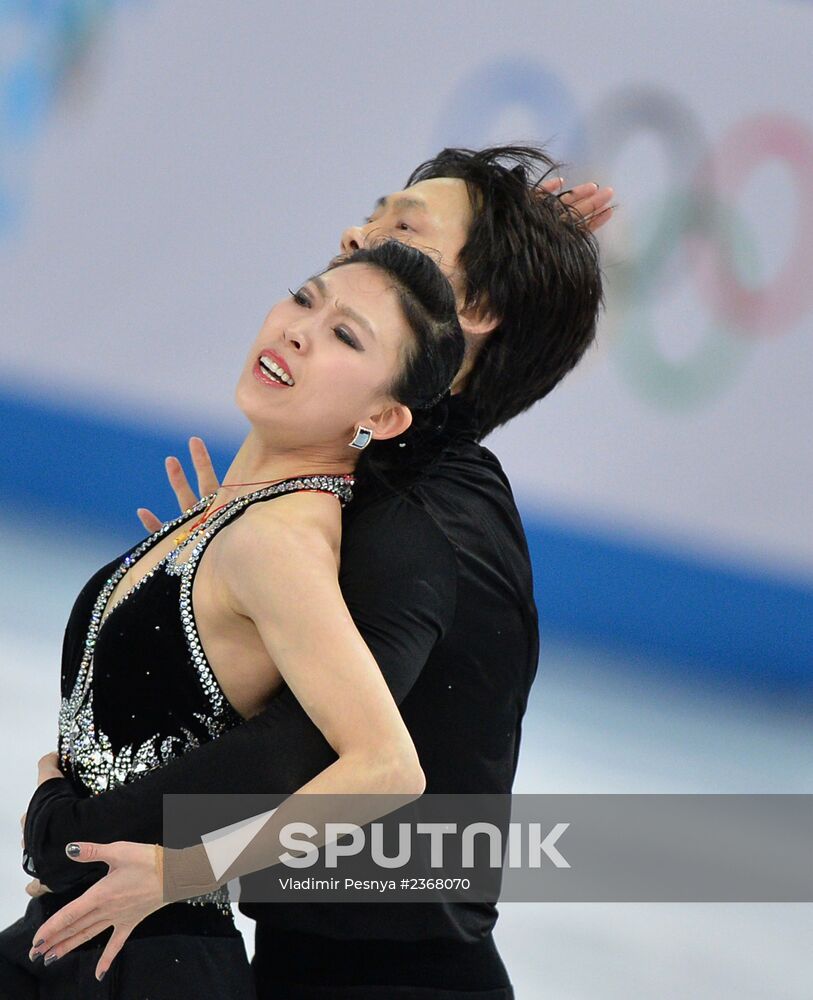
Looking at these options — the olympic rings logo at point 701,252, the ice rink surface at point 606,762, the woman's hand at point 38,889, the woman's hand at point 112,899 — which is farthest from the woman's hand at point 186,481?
the olympic rings logo at point 701,252

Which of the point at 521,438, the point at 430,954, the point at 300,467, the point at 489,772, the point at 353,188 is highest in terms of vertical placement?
the point at 353,188

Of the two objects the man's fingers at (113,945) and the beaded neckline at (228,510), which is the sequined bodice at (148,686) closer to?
the beaded neckline at (228,510)

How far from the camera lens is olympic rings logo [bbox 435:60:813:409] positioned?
17.5 feet

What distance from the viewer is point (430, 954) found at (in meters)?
1.64

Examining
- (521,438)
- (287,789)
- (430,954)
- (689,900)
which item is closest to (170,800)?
(287,789)

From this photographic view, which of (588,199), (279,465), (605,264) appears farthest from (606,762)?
(279,465)

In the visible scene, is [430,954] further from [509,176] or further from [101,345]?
[101,345]

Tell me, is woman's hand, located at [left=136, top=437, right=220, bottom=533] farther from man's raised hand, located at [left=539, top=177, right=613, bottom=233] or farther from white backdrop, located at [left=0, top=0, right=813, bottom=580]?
white backdrop, located at [left=0, top=0, right=813, bottom=580]

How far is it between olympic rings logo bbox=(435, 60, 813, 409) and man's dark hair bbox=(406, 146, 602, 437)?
349 centimetres

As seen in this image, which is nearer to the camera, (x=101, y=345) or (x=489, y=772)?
(x=489, y=772)

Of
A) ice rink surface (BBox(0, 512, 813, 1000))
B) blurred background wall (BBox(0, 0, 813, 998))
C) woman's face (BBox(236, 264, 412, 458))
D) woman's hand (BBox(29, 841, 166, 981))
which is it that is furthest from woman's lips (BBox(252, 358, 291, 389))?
blurred background wall (BBox(0, 0, 813, 998))

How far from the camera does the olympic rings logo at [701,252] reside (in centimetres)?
533

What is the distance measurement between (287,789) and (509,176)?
911mm

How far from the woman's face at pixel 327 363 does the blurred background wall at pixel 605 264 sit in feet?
10.8
